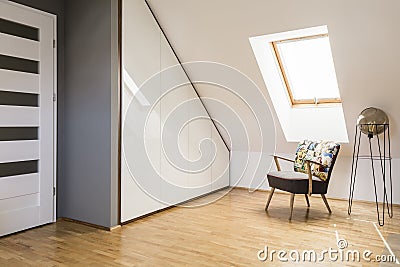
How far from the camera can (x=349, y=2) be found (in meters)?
3.03

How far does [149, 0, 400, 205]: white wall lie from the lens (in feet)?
10.3

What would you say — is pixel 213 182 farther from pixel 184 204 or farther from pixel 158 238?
pixel 158 238

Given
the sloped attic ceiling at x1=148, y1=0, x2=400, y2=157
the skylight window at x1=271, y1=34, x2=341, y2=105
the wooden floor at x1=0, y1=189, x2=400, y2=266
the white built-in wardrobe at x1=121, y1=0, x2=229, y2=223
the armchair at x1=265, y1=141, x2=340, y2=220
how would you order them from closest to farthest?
the wooden floor at x1=0, y1=189, x2=400, y2=266 → the sloped attic ceiling at x1=148, y1=0, x2=400, y2=157 → the white built-in wardrobe at x1=121, y1=0, x2=229, y2=223 → the armchair at x1=265, y1=141, x2=340, y2=220 → the skylight window at x1=271, y1=34, x2=341, y2=105

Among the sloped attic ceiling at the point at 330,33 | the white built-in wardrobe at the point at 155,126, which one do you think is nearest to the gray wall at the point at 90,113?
the white built-in wardrobe at the point at 155,126

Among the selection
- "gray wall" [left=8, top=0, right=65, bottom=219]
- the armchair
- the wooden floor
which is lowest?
the wooden floor

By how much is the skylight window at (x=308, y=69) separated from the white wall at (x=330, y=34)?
1.26 feet

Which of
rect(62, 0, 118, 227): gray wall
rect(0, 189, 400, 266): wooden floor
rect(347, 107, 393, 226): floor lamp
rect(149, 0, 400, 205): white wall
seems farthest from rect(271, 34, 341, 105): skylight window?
rect(62, 0, 118, 227): gray wall

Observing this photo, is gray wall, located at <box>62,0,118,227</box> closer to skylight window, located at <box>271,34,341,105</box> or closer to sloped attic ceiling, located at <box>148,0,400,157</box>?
sloped attic ceiling, located at <box>148,0,400,157</box>

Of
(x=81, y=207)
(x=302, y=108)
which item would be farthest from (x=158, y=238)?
(x=302, y=108)

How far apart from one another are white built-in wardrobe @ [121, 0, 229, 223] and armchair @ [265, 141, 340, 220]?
109 cm

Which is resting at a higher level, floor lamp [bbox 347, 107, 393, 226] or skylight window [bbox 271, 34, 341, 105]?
skylight window [bbox 271, 34, 341, 105]

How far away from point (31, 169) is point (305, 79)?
127 inches

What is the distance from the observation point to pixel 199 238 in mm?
3117

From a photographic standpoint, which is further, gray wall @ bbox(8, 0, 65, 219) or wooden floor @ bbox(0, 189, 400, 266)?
gray wall @ bbox(8, 0, 65, 219)
